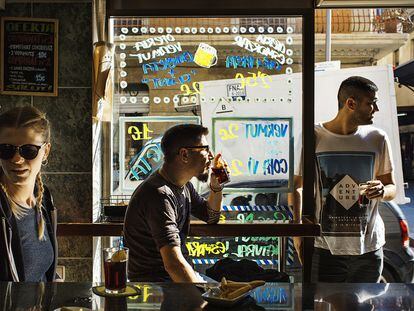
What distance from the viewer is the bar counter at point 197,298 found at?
1.50 meters

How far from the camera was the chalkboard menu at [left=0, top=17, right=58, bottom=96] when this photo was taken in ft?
11.1

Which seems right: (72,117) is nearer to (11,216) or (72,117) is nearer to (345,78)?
(11,216)

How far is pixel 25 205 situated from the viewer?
2.16m

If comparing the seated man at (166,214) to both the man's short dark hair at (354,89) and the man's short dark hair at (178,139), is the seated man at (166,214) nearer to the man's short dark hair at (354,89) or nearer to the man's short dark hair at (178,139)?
the man's short dark hair at (178,139)

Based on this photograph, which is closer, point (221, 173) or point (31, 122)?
point (31, 122)

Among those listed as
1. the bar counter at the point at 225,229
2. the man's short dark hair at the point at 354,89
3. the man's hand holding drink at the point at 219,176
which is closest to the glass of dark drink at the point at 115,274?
the man's hand holding drink at the point at 219,176

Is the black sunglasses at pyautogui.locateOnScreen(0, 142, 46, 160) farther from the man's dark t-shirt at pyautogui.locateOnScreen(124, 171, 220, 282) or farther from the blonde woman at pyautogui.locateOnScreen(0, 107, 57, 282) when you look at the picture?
the man's dark t-shirt at pyautogui.locateOnScreen(124, 171, 220, 282)

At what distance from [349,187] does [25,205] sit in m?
2.24

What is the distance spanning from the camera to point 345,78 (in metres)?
4.04

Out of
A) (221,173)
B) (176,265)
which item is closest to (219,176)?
(221,173)

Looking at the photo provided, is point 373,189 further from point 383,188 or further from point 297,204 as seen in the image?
point 297,204

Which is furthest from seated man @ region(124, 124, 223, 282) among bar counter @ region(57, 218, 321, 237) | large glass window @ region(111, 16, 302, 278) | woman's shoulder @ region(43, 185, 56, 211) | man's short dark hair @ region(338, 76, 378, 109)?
man's short dark hair @ region(338, 76, 378, 109)

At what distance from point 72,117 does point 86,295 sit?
6.63 ft

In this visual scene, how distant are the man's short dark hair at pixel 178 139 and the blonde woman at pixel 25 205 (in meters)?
0.57
